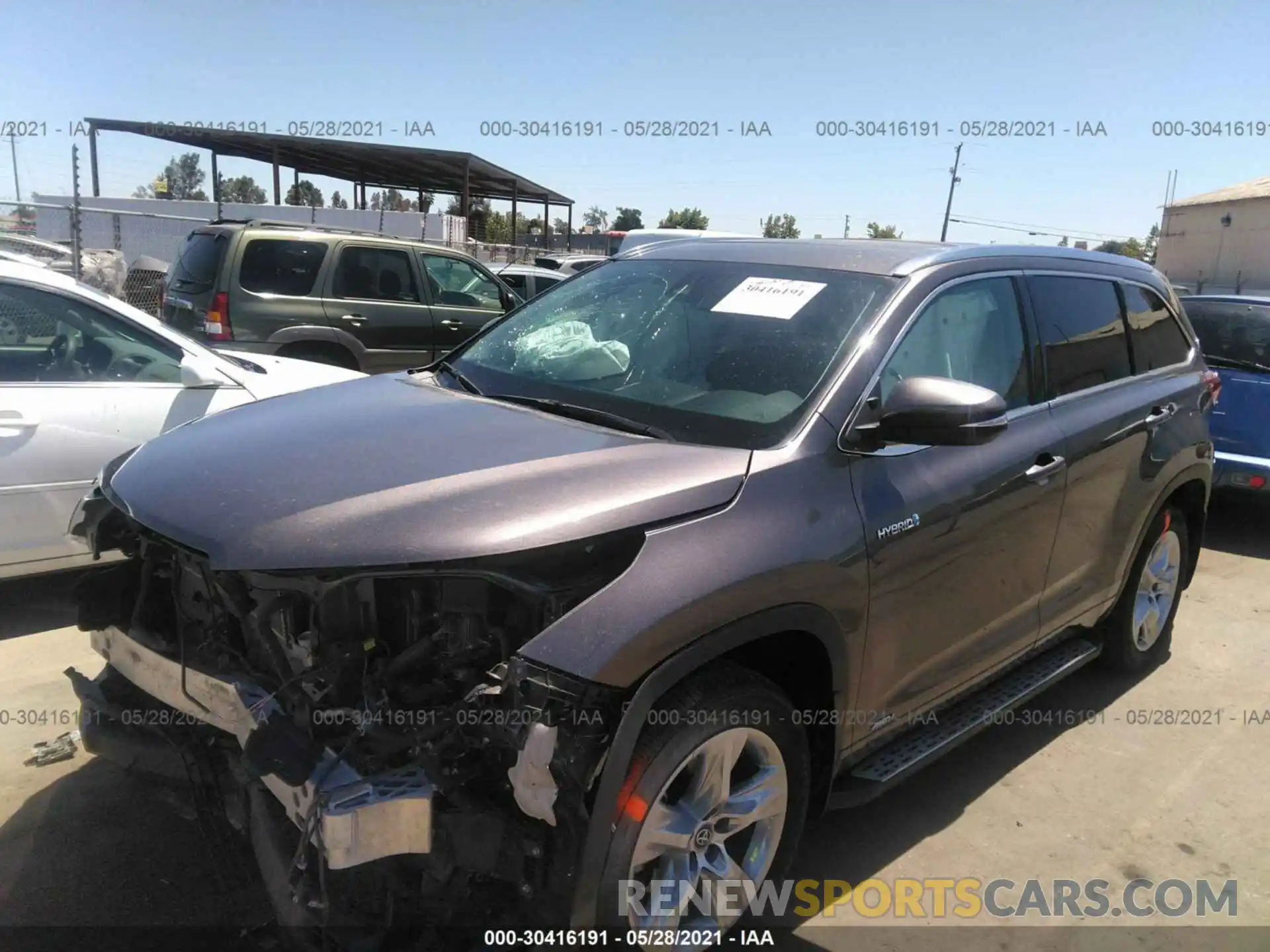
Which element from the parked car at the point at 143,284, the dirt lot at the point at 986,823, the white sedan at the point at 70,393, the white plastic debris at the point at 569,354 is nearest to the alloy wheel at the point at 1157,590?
the dirt lot at the point at 986,823

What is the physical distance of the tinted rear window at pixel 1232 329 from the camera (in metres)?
7.02

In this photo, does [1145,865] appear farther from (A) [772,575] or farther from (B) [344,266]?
(B) [344,266]

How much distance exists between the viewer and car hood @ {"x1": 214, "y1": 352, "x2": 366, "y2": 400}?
4.91 metres

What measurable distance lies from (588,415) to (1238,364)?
6.30m

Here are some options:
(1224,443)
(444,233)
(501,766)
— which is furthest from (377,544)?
(444,233)

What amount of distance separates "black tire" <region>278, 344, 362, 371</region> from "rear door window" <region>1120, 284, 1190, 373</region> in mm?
6430

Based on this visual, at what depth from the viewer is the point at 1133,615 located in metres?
4.38

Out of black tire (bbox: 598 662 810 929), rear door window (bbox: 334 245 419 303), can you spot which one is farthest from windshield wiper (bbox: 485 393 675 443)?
rear door window (bbox: 334 245 419 303)

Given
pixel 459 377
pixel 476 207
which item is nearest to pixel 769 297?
pixel 459 377

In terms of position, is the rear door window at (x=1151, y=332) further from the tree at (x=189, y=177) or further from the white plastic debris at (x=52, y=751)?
the tree at (x=189, y=177)

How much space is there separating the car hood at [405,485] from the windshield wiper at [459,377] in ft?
1.17

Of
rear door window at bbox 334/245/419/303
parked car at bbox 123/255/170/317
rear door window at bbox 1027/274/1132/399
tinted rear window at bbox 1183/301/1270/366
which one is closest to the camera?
rear door window at bbox 1027/274/1132/399

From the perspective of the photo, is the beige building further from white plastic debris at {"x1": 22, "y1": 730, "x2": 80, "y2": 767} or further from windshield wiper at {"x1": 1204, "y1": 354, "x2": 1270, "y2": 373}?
white plastic debris at {"x1": 22, "y1": 730, "x2": 80, "y2": 767}

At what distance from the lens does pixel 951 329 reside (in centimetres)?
318
